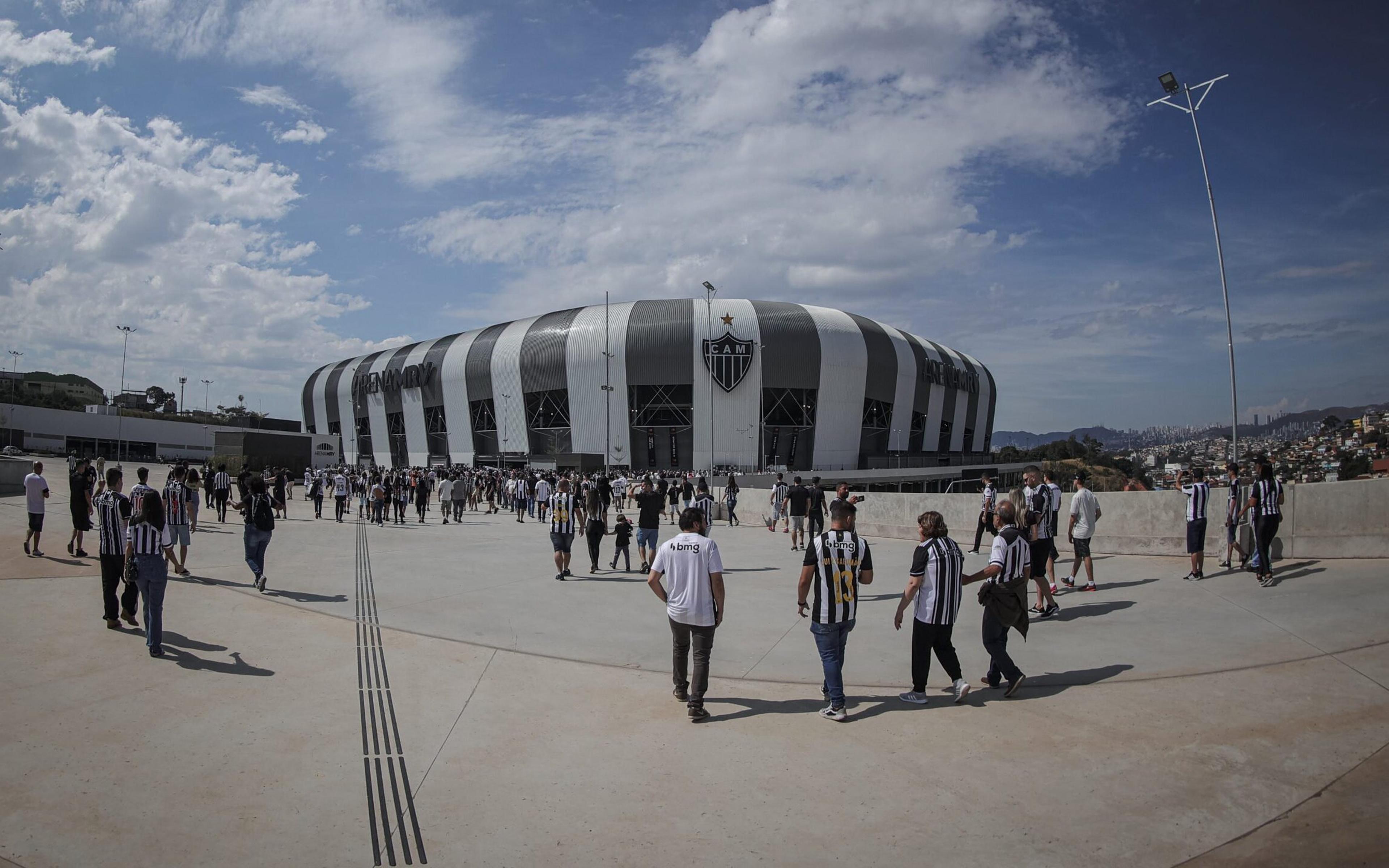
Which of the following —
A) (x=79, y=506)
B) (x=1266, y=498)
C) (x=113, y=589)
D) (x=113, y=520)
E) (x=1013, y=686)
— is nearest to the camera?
(x=1013, y=686)

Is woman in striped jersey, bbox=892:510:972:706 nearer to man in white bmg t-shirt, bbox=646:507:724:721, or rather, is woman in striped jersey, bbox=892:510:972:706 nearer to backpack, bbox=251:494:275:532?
man in white bmg t-shirt, bbox=646:507:724:721

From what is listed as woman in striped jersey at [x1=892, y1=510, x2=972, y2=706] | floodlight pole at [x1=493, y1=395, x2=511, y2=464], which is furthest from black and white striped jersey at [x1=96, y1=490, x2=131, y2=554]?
floodlight pole at [x1=493, y1=395, x2=511, y2=464]

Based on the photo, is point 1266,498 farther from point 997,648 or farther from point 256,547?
point 256,547

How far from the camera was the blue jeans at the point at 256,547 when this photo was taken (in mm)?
A: 9781

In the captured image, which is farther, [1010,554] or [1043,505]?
[1043,505]

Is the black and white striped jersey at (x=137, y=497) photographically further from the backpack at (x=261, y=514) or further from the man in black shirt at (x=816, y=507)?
the man in black shirt at (x=816, y=507)

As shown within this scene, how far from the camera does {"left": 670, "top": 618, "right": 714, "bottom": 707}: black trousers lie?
5.28m

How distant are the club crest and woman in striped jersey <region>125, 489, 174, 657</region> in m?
50.5

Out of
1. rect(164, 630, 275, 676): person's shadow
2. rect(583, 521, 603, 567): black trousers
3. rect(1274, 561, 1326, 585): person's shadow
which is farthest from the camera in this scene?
rect(583, 521, 603, 567): black trousers

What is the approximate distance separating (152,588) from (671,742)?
5181 mm

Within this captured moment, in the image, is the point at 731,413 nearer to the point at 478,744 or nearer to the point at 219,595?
the point at 219,595

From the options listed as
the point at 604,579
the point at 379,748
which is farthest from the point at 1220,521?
the point at 379,748

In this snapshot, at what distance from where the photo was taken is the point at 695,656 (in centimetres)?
539

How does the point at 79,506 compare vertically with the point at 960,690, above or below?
above
